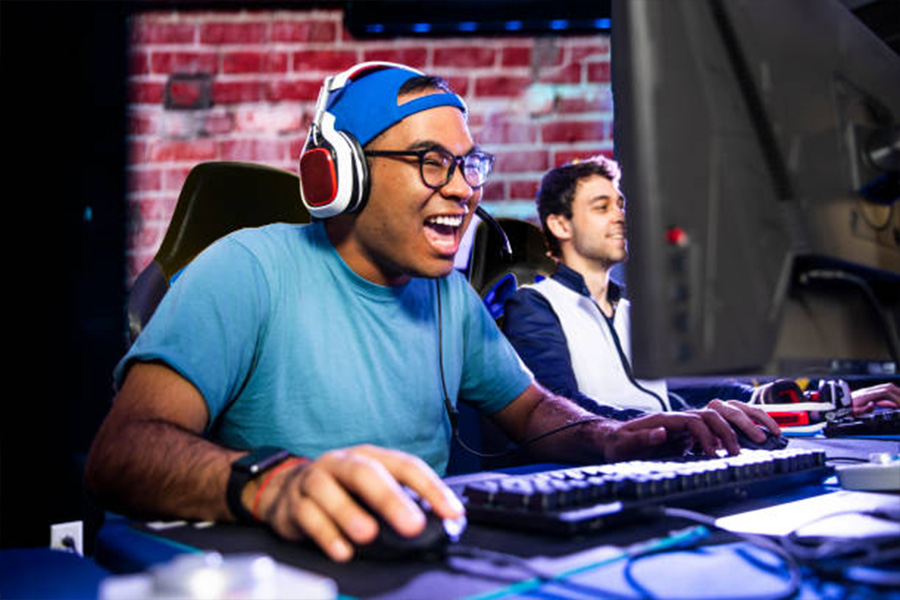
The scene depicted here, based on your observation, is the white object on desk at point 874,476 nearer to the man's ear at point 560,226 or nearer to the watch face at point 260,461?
the watch face at point 260,461

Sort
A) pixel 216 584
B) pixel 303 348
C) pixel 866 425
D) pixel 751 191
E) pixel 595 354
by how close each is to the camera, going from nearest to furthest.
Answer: pixel 216 584 < pixel 751 191 < pixel 303 348 < pixel 866 425 < pixel 595 354

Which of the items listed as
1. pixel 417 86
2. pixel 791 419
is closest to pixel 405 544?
A: pixel 417 86

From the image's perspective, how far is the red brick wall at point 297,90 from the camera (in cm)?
229

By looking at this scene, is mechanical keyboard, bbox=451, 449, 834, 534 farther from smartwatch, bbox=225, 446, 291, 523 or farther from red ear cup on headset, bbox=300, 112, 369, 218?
red ear cup on headset, bbox=300, 112, 369, 218

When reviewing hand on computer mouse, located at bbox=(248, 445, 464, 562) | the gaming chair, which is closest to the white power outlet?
the gaming chair

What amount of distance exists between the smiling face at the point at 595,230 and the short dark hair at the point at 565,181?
49 millimetres

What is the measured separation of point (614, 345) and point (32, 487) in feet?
5.74

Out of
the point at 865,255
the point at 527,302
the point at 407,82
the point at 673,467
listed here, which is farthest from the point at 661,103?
the point at 527,302

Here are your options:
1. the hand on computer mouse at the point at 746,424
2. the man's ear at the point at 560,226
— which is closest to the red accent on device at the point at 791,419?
the hand on computer mouse at the point at 746,424

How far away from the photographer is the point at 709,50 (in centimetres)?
63

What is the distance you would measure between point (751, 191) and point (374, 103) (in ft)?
2.98

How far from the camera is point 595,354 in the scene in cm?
249

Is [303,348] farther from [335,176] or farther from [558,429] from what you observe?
[558,429]

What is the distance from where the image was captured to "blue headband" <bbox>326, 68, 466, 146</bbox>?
4.56ft
